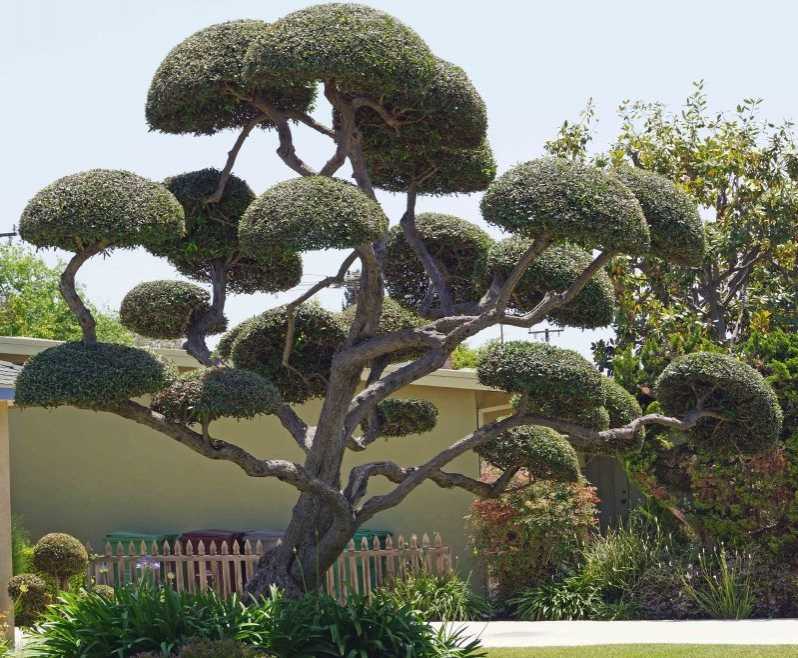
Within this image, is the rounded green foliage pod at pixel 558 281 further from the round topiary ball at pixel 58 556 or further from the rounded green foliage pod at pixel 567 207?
the round topiary ball at pixel 58 556

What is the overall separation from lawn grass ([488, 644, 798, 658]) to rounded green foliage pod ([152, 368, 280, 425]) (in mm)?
3061

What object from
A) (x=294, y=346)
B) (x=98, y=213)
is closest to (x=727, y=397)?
(x=294, y=346)

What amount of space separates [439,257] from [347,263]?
1.66 m

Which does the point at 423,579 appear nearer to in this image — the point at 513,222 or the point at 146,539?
the point at 146,539

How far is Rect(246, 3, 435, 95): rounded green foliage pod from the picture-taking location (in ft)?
32.9

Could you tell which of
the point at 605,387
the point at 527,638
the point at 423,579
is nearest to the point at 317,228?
the point at 605,387

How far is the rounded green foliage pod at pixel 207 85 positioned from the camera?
10695mm

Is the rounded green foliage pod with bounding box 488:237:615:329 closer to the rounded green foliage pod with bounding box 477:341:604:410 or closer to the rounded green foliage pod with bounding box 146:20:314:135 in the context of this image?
the rounded green foliage pod with bounding box 477:341:604:410

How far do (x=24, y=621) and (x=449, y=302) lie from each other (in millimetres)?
5110

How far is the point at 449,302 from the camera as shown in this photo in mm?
11812

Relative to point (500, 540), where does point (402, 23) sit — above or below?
above

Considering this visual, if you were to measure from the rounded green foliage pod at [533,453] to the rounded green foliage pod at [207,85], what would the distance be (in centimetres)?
413

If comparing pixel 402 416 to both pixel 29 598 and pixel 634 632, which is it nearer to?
pixel 634 632

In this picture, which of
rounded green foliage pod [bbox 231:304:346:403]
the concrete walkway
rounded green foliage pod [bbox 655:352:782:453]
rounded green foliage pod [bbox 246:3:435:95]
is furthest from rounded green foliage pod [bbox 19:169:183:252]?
rounded green foliage pod [bbox 655:352:782:453]
